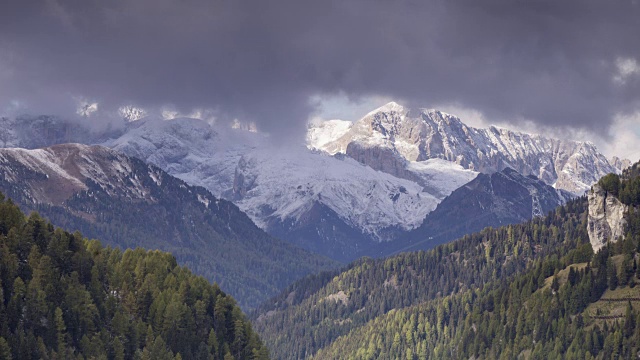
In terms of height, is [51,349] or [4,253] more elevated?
[4,253]

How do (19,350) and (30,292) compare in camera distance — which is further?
(30,292)

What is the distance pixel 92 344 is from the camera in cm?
19900

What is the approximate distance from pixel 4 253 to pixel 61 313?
12674mm

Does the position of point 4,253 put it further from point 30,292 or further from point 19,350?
point 19,350

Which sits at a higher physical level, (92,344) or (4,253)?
(4,253)

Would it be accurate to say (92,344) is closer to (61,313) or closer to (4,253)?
(61,313)

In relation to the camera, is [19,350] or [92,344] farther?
[92,344]

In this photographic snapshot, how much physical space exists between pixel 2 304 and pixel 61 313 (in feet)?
32.1

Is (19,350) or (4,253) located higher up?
(4,253)

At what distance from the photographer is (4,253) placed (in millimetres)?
198750

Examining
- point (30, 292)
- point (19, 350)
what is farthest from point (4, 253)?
point (19, 350)

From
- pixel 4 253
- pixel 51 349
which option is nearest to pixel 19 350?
pixel 51 349

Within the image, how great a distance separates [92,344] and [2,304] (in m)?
15.8

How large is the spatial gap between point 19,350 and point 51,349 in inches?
327
